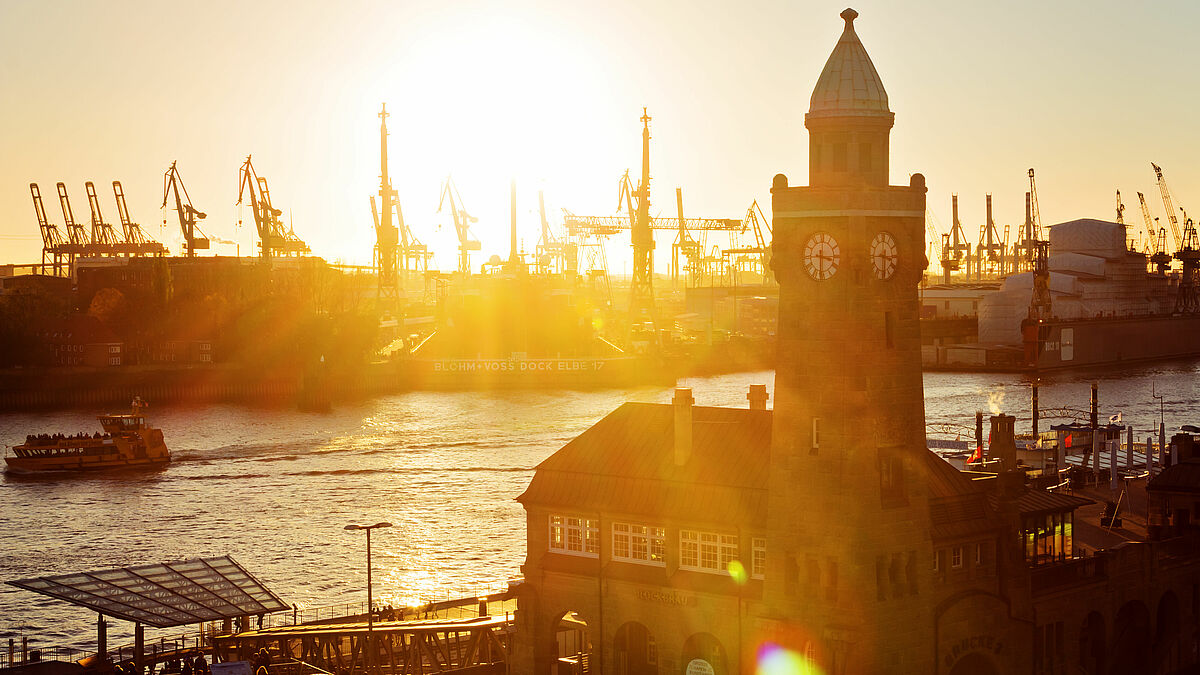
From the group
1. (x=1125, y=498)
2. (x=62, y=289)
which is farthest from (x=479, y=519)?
(x=62, y=289)

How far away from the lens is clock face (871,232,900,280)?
2402 centimetres

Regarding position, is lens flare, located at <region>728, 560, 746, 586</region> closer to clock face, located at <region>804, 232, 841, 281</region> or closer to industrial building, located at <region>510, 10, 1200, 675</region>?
industrial building, located at <region>510, 10, 1200, 675</region>

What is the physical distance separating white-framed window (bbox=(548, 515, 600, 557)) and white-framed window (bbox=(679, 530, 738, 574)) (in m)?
2.06

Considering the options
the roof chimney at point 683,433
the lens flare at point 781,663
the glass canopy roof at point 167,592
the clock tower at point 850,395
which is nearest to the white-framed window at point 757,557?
the clock tower at point 850,395

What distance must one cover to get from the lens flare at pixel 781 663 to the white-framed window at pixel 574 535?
455 cm

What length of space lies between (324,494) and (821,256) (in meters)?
46.0

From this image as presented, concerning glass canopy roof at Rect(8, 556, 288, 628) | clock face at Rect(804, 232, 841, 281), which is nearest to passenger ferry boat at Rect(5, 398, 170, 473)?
glass canopy roof at Rect(8, 556, 288, 628)

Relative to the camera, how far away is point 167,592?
2922 cm

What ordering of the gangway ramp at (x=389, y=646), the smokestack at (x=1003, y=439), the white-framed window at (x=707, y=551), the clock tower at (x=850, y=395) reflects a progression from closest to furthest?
the clock tower at (x=850, y=395)
the white-framed window at (x=707, y=551)
the gangway ramp at (x=389, y=646)
the smokestack at (x=1003, y=439)

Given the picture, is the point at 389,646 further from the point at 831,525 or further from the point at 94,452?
the point at 94,452

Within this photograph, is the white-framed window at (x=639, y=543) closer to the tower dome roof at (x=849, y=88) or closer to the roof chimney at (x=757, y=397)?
the roof chimney at (x=757, y=397)

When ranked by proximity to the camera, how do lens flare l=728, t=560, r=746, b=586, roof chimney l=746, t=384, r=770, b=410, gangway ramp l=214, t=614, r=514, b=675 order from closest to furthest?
lens flare l=728, t=560, r=746, b=586 < gangway ramp l=214, t=614, r=514, b=675 < roof chimney l=746, t=384, r=770, b=410

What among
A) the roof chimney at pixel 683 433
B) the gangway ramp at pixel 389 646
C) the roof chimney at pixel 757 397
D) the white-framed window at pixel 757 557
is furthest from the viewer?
the roof chimney at pixel 757 397

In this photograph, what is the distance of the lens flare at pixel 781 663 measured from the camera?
966 inches
